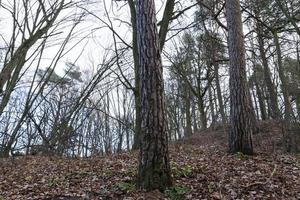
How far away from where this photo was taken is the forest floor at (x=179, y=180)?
4.66 metres

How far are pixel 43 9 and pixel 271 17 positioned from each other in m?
8.14

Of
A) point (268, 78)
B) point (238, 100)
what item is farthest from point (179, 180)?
point (268, 78)

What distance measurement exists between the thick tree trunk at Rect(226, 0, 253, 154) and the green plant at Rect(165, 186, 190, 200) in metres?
2.72


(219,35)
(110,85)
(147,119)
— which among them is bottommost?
(147,119)

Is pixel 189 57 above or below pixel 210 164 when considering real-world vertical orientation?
above

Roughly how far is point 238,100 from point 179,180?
2.71 m

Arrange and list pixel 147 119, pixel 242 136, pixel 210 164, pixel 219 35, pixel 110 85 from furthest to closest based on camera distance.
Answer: pixel 219 35 < pixel 110 85 < pixel 242 136 < pixel 210 164 < pixel 147 119

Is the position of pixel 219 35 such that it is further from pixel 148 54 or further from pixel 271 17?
pixel 148 54

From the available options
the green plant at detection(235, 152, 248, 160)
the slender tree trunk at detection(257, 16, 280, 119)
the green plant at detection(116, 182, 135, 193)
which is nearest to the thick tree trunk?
the green plant at detection(235, 152, 248, 160)

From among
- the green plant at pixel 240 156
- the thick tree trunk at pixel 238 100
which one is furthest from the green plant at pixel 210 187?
the thick tree trunk at pixel 238 100

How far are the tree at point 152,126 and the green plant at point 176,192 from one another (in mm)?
105

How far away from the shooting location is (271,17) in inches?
478

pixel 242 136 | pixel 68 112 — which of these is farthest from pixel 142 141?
pixel 68 112

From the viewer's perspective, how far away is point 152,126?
15.6 feet
